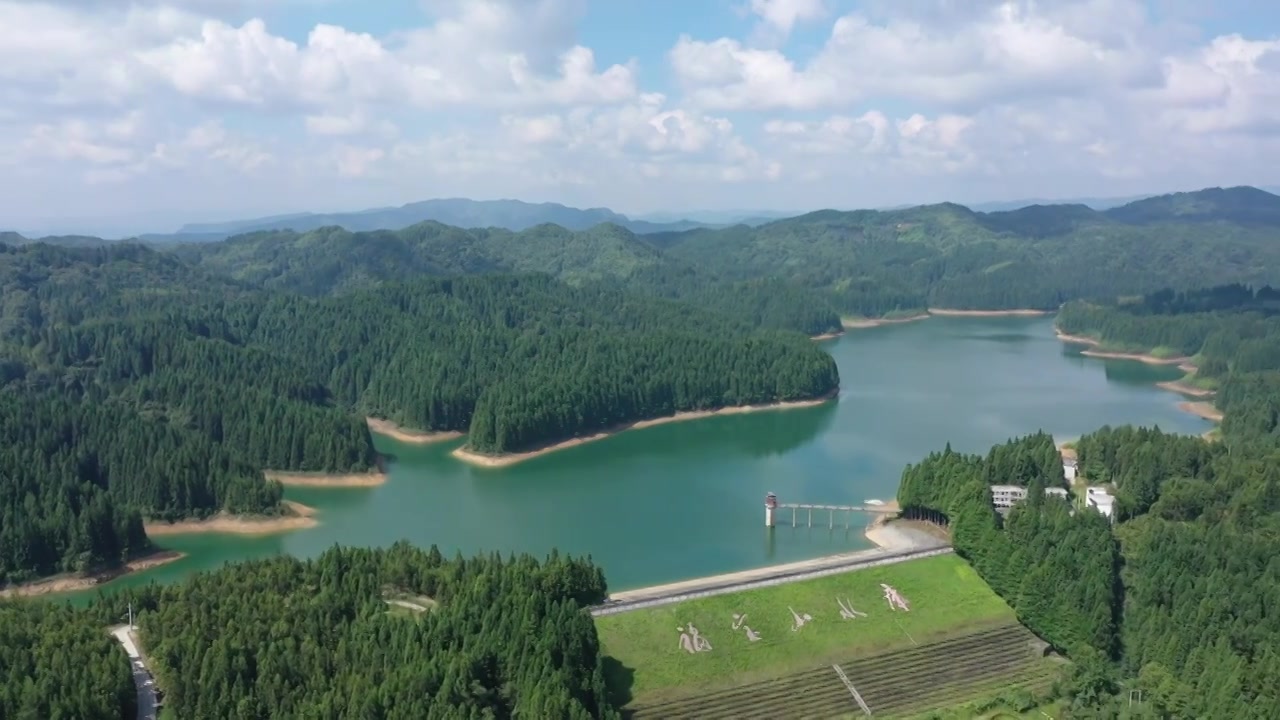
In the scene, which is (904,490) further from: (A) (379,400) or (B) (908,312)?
(B) (908,312)

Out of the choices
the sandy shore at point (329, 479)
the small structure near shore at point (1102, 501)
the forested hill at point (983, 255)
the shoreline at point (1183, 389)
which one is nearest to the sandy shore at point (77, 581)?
the sandy shore at point (329, 479)

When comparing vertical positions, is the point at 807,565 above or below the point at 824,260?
below

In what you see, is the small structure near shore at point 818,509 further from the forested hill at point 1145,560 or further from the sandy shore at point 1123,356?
the sandy shore at point 1123,356

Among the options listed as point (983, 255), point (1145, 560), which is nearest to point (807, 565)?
point (1145, 560)

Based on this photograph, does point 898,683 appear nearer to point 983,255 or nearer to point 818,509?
point 818,509

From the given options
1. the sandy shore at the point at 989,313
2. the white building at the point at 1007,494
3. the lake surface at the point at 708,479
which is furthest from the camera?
the sandy shore at the point at 989,313

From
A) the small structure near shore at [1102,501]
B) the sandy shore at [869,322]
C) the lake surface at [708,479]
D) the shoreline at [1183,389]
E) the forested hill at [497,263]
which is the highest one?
the forested hill at [497,263]

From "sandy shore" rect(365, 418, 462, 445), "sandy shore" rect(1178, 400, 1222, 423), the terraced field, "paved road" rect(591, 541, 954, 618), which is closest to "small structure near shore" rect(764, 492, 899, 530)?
"paved road" rect(591, 541, 954, 618)

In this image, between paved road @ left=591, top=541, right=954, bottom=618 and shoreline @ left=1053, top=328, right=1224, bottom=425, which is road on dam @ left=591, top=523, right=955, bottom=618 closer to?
paved road @ left=591, top=541, right=954, bottom=618
